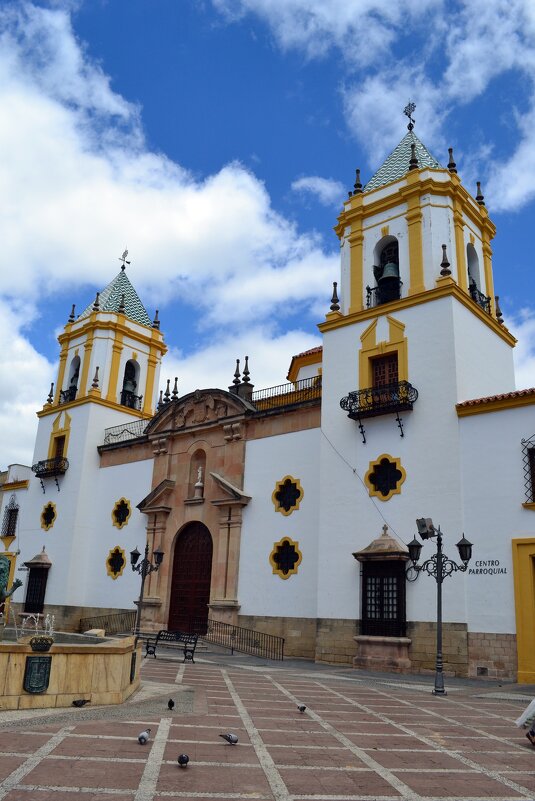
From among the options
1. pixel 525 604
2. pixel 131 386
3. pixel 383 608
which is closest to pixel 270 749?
pixel 525 604

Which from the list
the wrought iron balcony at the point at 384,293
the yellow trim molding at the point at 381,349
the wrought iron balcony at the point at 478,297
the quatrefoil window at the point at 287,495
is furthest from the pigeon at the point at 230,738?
the wrought iron balcony at the point at 478,297

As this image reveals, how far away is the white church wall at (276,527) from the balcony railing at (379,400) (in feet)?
7.30

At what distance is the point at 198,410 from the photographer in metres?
24.2

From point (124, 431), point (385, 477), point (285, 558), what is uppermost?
point (124, 431)

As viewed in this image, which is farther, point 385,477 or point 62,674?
point 385,477

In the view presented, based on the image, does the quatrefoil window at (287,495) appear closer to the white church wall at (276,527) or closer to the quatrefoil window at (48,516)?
the white church wall at (276,527)

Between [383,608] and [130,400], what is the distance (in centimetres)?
1703

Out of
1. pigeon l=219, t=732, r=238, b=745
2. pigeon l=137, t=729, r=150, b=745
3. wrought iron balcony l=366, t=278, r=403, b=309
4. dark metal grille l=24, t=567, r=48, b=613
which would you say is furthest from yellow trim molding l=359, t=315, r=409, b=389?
dark metal grille l=24, t=567, r=48, b=613

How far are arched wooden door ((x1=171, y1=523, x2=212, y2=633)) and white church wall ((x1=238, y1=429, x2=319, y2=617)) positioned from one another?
5.91 ft

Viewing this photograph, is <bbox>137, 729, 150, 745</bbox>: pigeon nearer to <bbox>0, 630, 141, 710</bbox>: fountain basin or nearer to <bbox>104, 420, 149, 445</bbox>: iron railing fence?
<bbox>0, 630, 141, 710</bbox>: fountain basin

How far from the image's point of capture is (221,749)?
6656 mm

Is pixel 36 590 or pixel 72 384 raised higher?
pixel 72 384

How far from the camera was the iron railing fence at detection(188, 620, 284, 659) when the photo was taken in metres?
19.0

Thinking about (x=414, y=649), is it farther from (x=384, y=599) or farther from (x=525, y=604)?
(x=525, y=604)
